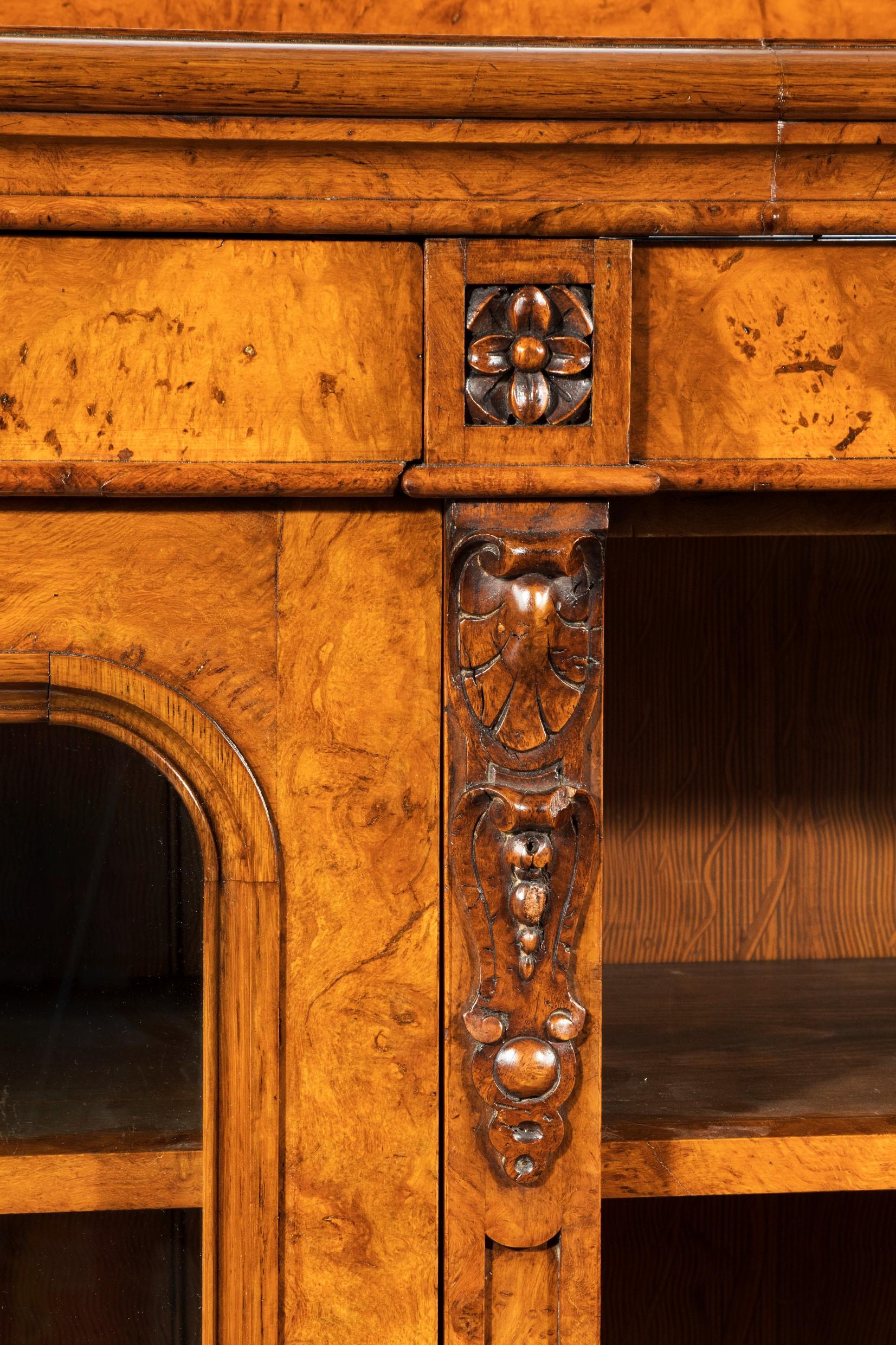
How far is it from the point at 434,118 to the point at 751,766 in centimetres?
58

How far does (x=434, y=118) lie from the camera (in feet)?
1.51

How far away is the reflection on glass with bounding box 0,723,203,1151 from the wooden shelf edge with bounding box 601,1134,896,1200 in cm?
19

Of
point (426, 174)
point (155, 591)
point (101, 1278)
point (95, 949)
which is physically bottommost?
point (101, 1278)

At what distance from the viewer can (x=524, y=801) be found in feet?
1.62

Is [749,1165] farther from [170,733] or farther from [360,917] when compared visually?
[170,733]

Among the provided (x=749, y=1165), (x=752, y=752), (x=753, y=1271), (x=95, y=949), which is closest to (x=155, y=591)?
(x=95, y=949)

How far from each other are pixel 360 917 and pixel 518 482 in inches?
7.1

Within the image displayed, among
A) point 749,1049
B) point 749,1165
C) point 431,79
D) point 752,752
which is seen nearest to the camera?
point 431,79

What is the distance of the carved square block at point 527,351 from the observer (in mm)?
477

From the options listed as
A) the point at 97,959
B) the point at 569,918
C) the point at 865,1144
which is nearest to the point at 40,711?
the point at 97,959

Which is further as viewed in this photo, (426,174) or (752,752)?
(752,752)

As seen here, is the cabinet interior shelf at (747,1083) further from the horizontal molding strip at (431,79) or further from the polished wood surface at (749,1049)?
the horizontal molding strip at (431,79)

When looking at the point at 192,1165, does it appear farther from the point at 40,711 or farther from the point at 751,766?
the point at 751,766

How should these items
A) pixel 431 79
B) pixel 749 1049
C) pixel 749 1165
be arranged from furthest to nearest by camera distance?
pixel 749 1049
pixel 749 1165
pixel 431 79
